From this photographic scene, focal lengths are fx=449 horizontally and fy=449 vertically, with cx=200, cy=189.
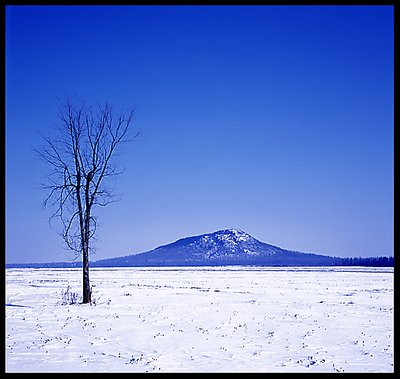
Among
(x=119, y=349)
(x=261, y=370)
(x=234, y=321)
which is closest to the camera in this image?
(x=261, y=370)

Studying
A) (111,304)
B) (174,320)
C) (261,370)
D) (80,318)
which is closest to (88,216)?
(111,304)

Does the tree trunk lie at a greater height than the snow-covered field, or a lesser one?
greater

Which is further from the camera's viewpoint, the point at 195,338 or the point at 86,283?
the point at 86,283

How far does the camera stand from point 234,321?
57.9 ft

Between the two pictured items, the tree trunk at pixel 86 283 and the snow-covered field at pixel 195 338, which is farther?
the tree trunk at pixel 86 283

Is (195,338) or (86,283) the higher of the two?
(86,283)

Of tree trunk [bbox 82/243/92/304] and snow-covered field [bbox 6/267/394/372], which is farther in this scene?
tree trunk [bbox 82/243/92/304]

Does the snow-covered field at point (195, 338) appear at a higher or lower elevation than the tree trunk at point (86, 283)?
lower
